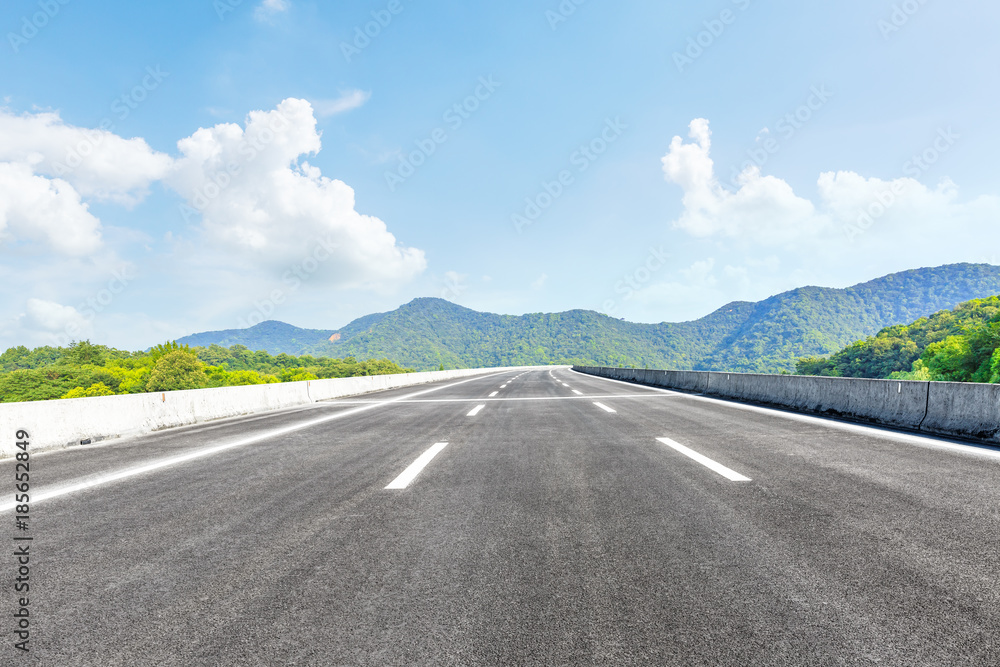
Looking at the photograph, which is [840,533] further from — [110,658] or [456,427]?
[456,427]

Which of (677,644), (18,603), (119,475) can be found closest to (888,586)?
(677,644)

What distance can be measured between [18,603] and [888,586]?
15.2ft

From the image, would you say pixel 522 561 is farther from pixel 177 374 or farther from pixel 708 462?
pixel 177 374

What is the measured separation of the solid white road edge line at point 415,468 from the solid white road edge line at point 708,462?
3.25 meters

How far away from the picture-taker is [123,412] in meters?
10.2

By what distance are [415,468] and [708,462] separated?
3432 millimetres

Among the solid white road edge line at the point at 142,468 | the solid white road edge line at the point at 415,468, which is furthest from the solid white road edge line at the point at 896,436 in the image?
the solid white road edge line at the point at 142,468

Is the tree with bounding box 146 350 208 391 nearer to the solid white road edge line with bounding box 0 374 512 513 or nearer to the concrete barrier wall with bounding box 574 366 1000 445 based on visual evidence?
the solid white road edge line with bounding box 0 374 512 513

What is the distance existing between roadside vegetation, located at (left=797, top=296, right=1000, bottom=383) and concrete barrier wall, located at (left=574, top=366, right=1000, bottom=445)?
37523 mm

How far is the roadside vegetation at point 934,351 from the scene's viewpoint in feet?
153

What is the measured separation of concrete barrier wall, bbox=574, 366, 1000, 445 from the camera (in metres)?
7.89

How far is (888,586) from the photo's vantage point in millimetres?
2775

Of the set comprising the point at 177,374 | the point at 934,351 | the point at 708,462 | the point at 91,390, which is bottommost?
the point at 708,462

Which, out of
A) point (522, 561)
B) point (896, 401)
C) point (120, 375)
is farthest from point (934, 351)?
point (120, 375)
